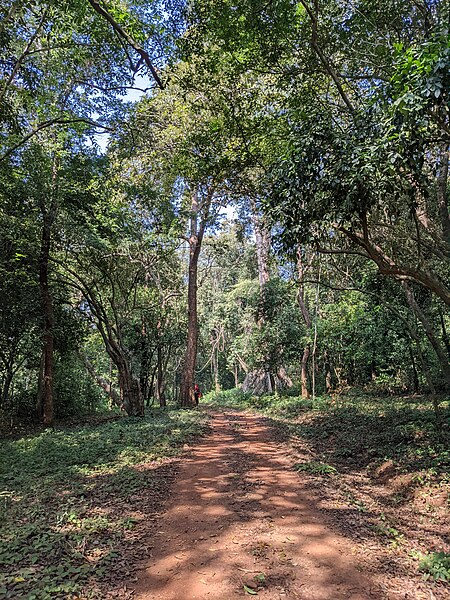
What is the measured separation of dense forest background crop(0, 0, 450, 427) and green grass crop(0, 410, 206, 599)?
14.2 feet

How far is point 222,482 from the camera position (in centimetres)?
583

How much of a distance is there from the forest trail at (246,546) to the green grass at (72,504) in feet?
1.45

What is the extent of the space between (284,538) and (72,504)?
8.86 feet

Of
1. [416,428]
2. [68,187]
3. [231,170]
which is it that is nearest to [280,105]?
[231,170]

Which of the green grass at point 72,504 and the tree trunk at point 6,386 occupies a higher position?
the tree trunk at point 6,386

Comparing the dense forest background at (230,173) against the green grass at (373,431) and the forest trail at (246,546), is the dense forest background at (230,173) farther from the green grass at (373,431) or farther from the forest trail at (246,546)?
the forest trail at (246,546)

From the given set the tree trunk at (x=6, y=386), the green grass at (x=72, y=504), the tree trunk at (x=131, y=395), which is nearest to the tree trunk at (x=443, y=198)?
the green grass at (x=72, y=504)

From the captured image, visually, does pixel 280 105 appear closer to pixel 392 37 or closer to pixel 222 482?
pixel 392 37

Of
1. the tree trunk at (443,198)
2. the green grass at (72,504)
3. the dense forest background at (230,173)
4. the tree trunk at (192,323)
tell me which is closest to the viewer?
the green grass at (72,504)

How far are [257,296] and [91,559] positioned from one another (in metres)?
16.4

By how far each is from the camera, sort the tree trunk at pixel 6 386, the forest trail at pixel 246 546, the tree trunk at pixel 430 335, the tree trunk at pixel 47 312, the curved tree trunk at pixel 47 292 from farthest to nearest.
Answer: the tree trunk at pixel 6 386
the tree trunk at pixel 47 312
the curved tree trunk at pixel 47 292
the tree trunk at pixel 430 335
the forest trail at pixel 246 546

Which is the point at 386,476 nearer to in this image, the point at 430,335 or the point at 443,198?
the point at 430,335

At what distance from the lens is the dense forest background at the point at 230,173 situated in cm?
558

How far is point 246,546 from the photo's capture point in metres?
3.77
